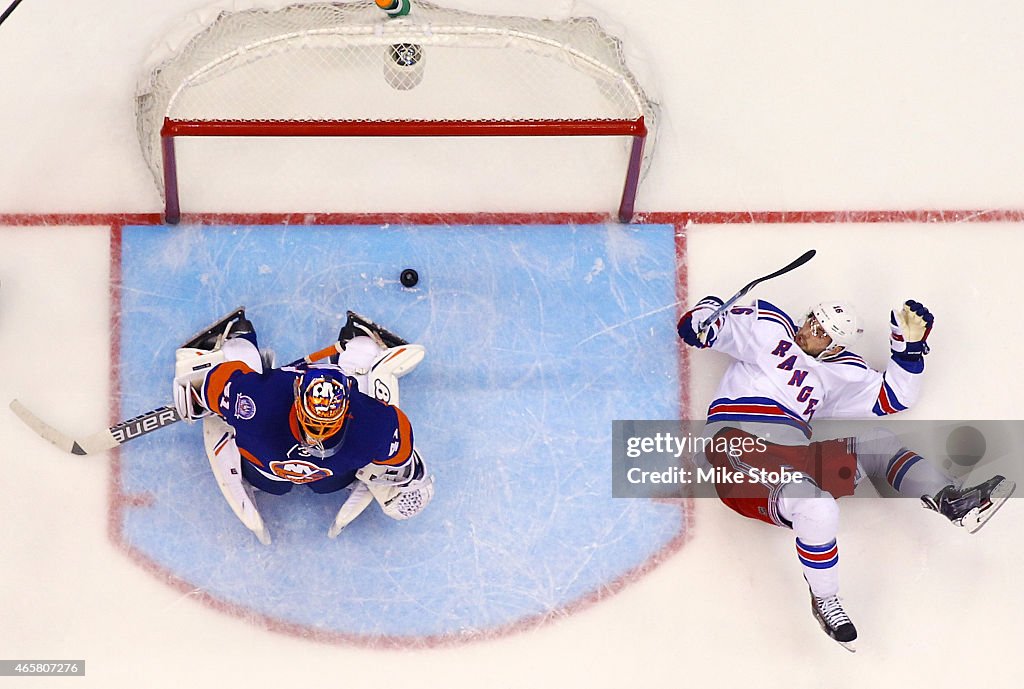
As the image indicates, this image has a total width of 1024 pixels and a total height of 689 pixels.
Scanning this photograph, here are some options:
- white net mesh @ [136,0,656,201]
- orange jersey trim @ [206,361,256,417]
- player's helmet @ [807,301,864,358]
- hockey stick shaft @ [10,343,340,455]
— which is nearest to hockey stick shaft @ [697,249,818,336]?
player's helmet @ [807,301,864,358]

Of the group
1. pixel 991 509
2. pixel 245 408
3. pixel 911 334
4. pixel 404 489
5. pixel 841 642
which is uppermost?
pixel 911 334

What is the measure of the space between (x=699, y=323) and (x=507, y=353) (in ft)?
2.22

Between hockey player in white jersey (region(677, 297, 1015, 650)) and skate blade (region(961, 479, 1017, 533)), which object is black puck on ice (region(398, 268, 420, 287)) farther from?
skate blade (region(961, 479, 1017, 533))

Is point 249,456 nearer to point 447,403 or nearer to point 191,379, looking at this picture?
point 191,379

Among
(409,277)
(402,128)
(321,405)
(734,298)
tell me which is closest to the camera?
(321,405)

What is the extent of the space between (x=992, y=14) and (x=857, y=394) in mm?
1605

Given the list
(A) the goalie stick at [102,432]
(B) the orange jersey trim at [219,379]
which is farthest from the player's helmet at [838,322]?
(A) the goalie stick at [102,432]

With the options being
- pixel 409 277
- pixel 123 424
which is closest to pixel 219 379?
pixel 123 424

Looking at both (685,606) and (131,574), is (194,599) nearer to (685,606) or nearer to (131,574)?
(131,574)

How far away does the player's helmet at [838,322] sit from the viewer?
450cm

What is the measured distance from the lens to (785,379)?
14.9 ft

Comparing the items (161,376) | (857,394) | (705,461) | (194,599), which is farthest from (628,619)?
(161,376)

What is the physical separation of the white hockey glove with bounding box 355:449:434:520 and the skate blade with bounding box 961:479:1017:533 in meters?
1.83
